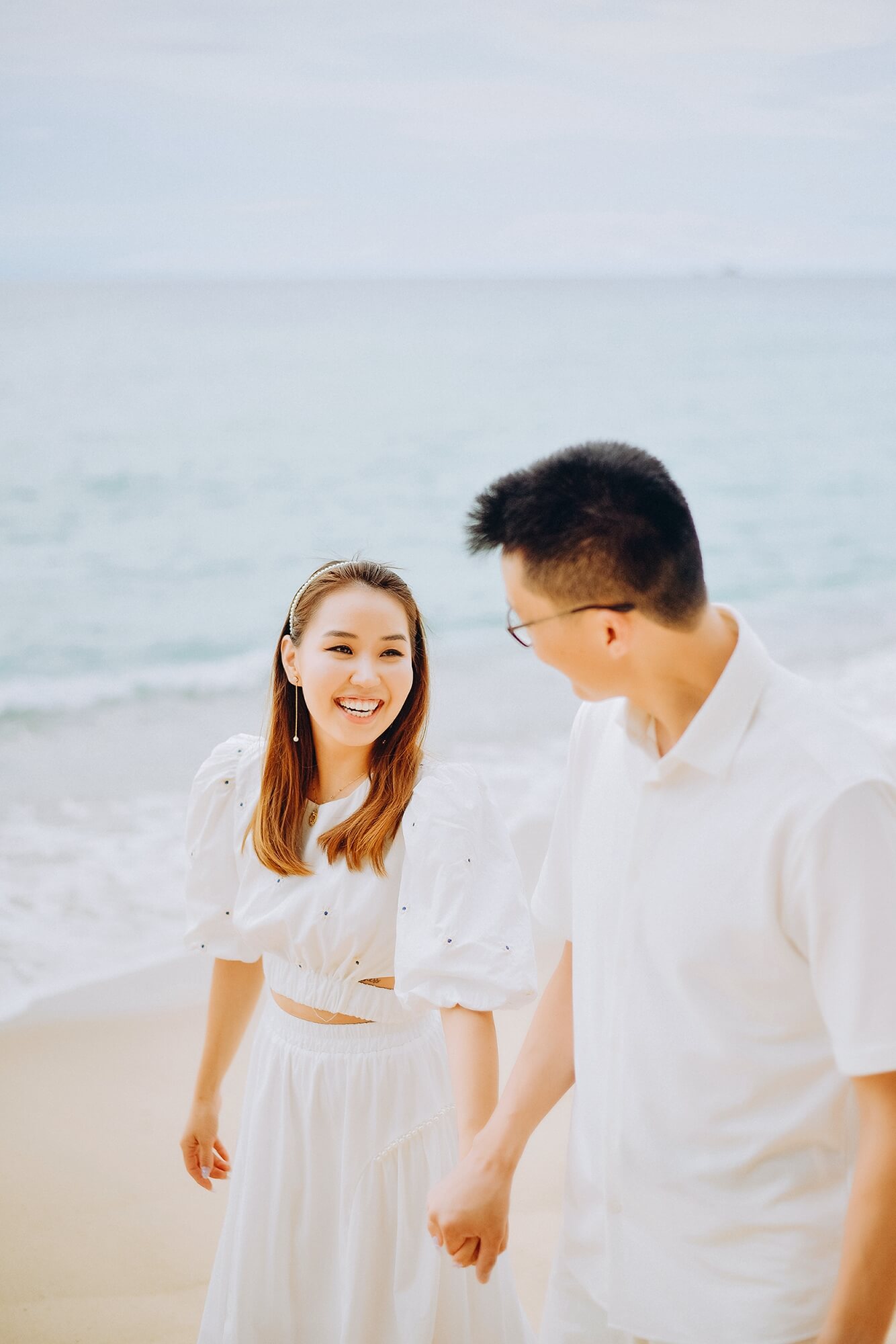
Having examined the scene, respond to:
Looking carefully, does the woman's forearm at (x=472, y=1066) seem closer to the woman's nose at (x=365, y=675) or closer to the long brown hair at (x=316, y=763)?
the long brown hair at (x=316, y=763)

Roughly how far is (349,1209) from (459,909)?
1.98 feet

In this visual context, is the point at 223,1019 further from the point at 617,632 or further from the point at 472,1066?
the point at 617,632

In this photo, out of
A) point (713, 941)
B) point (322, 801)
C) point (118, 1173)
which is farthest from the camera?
point (118, 1173)

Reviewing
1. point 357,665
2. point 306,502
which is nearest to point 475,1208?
point 357,665

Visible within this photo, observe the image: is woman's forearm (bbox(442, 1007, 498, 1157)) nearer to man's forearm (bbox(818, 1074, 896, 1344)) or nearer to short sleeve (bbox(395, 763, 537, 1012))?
short sleeve (bbox(395, 763, 537, 1012))

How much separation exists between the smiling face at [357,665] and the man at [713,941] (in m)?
0.61

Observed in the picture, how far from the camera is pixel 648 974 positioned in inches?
58.4

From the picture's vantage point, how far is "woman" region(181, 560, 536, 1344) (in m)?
2.06

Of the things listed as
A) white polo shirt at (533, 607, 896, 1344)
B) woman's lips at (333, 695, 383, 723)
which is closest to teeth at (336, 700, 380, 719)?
woman's lips at (333, 695, 383, 723)

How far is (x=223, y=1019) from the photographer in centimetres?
238

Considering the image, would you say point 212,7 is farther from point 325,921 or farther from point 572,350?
point 325,921

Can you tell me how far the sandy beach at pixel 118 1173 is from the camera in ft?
9.52

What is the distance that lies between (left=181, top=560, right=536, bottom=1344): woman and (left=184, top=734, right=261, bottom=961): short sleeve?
42 mm

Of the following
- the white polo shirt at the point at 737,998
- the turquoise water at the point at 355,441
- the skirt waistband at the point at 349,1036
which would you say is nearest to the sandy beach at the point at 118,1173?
the skirt waistband at the point at 349,1036
